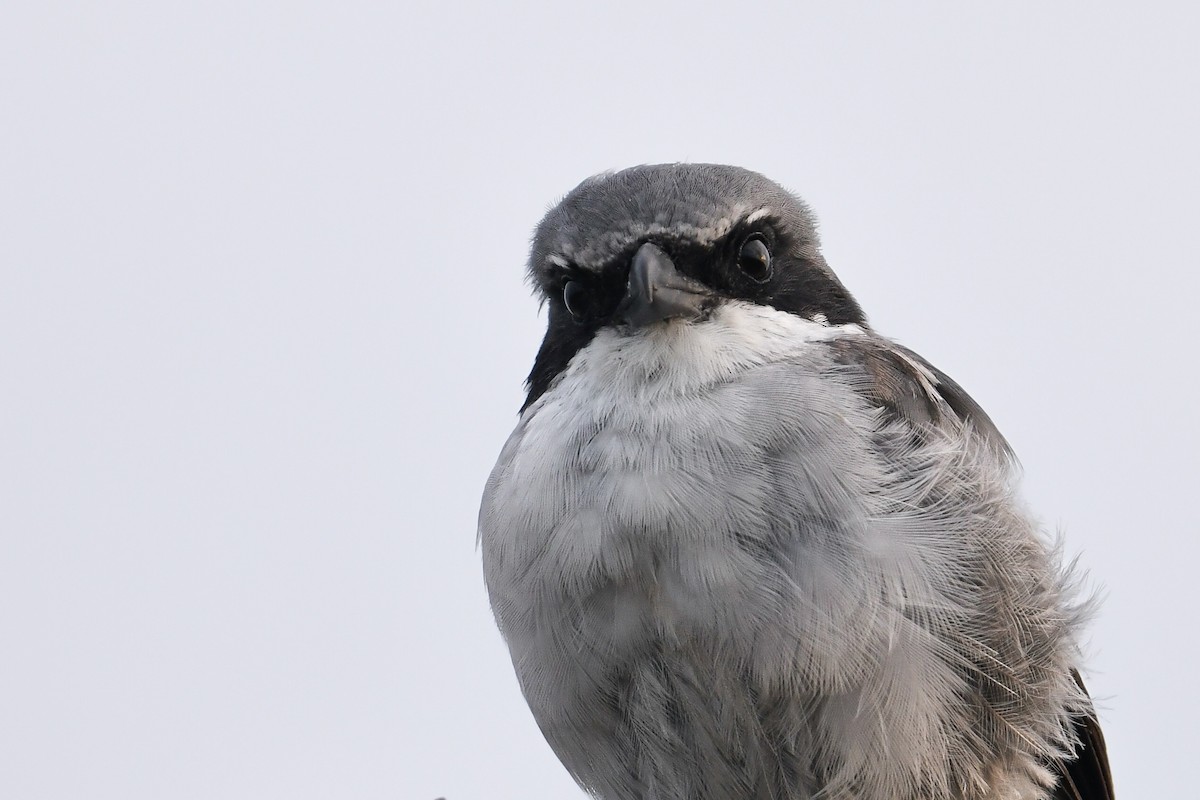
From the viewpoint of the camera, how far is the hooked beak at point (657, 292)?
4.73 m

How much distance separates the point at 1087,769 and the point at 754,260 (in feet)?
8.99

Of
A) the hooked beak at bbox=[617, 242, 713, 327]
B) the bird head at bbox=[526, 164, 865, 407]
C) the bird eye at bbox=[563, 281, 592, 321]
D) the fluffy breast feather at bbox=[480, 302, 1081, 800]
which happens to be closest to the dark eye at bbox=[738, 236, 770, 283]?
the bird head at bbox=[526, 164, 865, 407]

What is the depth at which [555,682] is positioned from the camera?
15.6 feet

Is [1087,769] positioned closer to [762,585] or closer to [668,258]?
[762,585]

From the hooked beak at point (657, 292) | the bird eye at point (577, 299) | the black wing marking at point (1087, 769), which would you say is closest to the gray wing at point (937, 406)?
the black wing marking at point (1087, 769)

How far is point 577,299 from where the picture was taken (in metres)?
5.21

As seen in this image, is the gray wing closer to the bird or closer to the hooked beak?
the bird

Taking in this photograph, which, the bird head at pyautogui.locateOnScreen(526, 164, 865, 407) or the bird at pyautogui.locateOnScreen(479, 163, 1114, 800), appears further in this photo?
the bird head at pyautogui.locateOnScreen(526, 164, 865, 407)

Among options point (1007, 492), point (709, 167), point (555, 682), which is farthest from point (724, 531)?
point (709, 167)

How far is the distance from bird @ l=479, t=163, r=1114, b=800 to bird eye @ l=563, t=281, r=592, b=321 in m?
0.01

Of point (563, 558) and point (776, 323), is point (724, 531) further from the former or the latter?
point (776, 323)

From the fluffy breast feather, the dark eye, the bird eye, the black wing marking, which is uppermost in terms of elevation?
the dark eye

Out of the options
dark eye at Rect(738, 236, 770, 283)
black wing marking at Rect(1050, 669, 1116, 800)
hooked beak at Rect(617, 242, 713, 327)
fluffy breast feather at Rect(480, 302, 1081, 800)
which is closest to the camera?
fluffy breast feather at Rect(480, 302, 1081, 800)

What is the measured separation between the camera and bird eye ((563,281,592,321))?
5172mm
